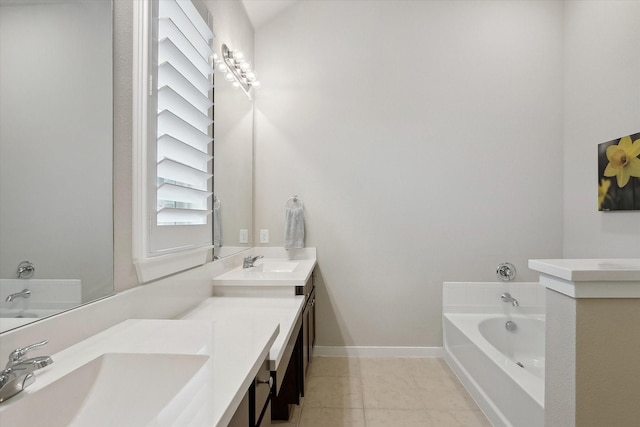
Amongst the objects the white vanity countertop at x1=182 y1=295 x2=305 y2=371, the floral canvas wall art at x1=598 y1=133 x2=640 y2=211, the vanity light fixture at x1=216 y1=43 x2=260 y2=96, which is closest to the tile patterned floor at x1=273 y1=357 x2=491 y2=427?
the white vanity countertop at x1=182 y1=295 x2=305 y2=371

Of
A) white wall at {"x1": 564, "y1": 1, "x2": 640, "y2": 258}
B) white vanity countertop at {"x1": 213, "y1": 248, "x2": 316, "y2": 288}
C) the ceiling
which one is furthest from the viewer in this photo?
the ceiling

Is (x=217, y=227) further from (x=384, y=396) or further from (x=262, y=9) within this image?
(x=262, y=9)

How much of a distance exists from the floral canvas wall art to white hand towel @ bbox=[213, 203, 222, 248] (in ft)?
8.56

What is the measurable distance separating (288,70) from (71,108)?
2.15 meters

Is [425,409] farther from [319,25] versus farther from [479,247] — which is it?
[319,25]

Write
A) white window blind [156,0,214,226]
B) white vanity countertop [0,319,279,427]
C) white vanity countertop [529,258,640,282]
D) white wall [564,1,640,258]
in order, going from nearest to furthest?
1. white vanity countertop [0,319,279,427]
2. white vanity countertop [529,258,640,282]
3. white window blind [156,0,214,226]
4. white wall [564,1,640,258]

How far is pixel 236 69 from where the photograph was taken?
2.25 meters

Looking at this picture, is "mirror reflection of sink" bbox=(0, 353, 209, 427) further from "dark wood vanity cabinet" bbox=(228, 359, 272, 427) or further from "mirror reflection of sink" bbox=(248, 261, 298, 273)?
"mirror reflection of sink" bbox=(248, 261, 298, 273)

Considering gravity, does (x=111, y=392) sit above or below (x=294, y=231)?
below

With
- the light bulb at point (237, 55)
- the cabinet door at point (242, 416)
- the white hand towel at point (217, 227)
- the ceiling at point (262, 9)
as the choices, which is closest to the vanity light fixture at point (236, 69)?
the light bulb at point (237, 55)

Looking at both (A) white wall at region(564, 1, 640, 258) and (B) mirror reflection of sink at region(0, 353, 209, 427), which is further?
(A) white wall at region(564, 1, 640, 258)

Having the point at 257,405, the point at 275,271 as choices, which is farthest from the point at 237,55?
the point at 257,405

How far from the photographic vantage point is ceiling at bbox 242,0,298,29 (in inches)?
101

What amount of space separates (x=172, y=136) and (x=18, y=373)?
100 cm
